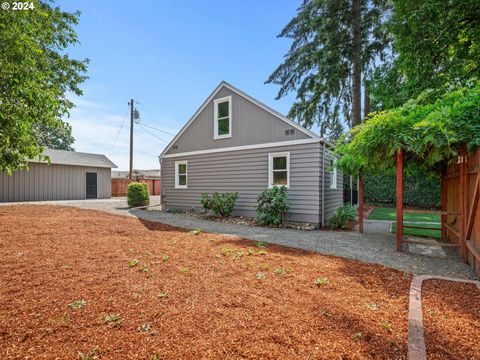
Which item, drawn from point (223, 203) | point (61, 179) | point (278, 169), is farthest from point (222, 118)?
point (61, 179)

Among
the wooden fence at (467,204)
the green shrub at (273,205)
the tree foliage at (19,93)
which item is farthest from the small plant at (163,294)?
the green shrub at (273,205)

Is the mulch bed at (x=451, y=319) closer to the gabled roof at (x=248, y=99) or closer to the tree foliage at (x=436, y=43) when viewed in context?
the gabled roof at (x=248, y=99)

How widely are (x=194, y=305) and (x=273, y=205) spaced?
619 cm

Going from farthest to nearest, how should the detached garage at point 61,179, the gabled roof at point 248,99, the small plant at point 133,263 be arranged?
1. the detached garage at point 61,179
2. the gabled roof at point 248,99
3. the small plant at point 133,263

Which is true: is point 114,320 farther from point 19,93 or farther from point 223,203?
point 223,203

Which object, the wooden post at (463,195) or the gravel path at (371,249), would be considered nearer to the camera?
the gravel path at (371,249)

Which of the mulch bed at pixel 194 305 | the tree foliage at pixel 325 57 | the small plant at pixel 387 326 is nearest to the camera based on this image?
the mulch bed at pixel 194 305

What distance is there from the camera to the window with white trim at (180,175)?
40.9ft

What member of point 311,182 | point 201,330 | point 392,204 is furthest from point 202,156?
point 392,204

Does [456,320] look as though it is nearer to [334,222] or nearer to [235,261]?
[235,261]

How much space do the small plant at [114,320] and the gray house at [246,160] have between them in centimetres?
696

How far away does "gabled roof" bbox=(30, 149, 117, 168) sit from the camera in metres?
18.3

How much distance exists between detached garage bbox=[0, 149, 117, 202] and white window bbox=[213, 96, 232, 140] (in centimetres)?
1244

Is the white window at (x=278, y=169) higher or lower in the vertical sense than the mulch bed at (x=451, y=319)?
higher
